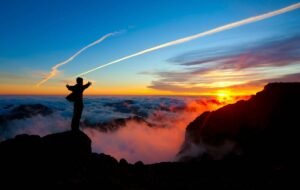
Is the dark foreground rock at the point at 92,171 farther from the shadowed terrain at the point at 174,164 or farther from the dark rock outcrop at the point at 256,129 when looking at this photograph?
the dark rock outcrop at the point at 256,129

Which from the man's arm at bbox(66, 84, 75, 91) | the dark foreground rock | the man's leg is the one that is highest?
the man's arm at bbox(66, 84, 75, 91)

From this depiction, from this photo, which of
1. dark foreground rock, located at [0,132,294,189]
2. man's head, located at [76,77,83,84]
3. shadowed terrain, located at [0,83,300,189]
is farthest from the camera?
man's head, located at [76,77,83,84]

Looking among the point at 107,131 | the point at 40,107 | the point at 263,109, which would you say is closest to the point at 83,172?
the point at 263,109

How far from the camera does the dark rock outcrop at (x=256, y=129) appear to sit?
72.6 ft

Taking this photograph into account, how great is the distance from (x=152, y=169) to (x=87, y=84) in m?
5.97

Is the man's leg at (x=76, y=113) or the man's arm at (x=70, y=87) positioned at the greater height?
the man's arm at (x=70, y=87)

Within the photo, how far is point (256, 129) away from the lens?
2609 centimetres

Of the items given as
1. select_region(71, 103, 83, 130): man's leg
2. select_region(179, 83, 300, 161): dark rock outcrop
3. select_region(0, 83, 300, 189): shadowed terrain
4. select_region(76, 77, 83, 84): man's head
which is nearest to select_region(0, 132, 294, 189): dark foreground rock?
select_region(0, 83, 300, 189): shadowed terrain

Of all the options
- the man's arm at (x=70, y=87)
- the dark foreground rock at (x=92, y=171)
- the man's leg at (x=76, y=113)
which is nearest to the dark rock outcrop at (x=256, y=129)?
the dark foreground rock at (x=92, y=171)

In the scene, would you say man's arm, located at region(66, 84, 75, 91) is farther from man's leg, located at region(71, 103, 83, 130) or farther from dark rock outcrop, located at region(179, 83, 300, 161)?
dark rock outcrop, located at region(179, 83, 300, 161)

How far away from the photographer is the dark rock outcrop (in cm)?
2212

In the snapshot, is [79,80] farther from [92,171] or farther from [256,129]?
[256,129]

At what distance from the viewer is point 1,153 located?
1330 centimetres

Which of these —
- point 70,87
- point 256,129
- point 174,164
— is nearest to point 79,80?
point 70,87
